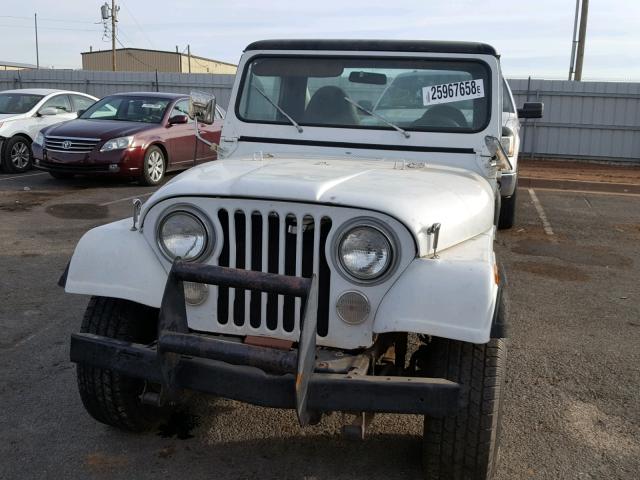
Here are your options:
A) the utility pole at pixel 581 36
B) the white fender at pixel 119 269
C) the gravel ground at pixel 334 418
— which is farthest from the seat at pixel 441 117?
the utility pole at pixel 581 36

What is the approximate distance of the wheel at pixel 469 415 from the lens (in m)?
2.60

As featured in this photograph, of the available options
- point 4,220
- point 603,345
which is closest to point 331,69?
point 603,345

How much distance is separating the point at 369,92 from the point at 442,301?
1.82 m

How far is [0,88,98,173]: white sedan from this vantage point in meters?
11.9

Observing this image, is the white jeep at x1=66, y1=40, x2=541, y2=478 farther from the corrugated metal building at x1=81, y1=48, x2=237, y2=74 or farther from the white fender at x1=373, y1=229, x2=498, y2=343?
the corrugated metal building at x1=81, y1=48, x2=237, y2=74

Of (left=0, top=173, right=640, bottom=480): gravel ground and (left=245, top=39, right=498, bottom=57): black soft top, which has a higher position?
(left=245, top=39, right=498, bottom=57): black soft top

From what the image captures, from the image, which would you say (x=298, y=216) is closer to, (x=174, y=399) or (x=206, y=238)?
(x=206, y=238)

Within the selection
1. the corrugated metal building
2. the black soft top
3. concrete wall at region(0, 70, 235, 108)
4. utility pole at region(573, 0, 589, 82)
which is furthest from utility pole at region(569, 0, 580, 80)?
the corrugated metal building

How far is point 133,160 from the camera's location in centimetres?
1039

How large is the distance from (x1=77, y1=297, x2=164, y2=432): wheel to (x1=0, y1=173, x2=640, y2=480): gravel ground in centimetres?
18

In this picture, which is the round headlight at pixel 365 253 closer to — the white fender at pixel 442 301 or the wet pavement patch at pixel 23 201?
the white fender at pixel 442 301

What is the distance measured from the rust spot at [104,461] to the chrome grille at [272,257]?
0.86 metres

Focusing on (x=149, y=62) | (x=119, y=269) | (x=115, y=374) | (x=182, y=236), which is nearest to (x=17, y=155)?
(x=115, y=374)

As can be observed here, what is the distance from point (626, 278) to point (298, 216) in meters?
4.74
